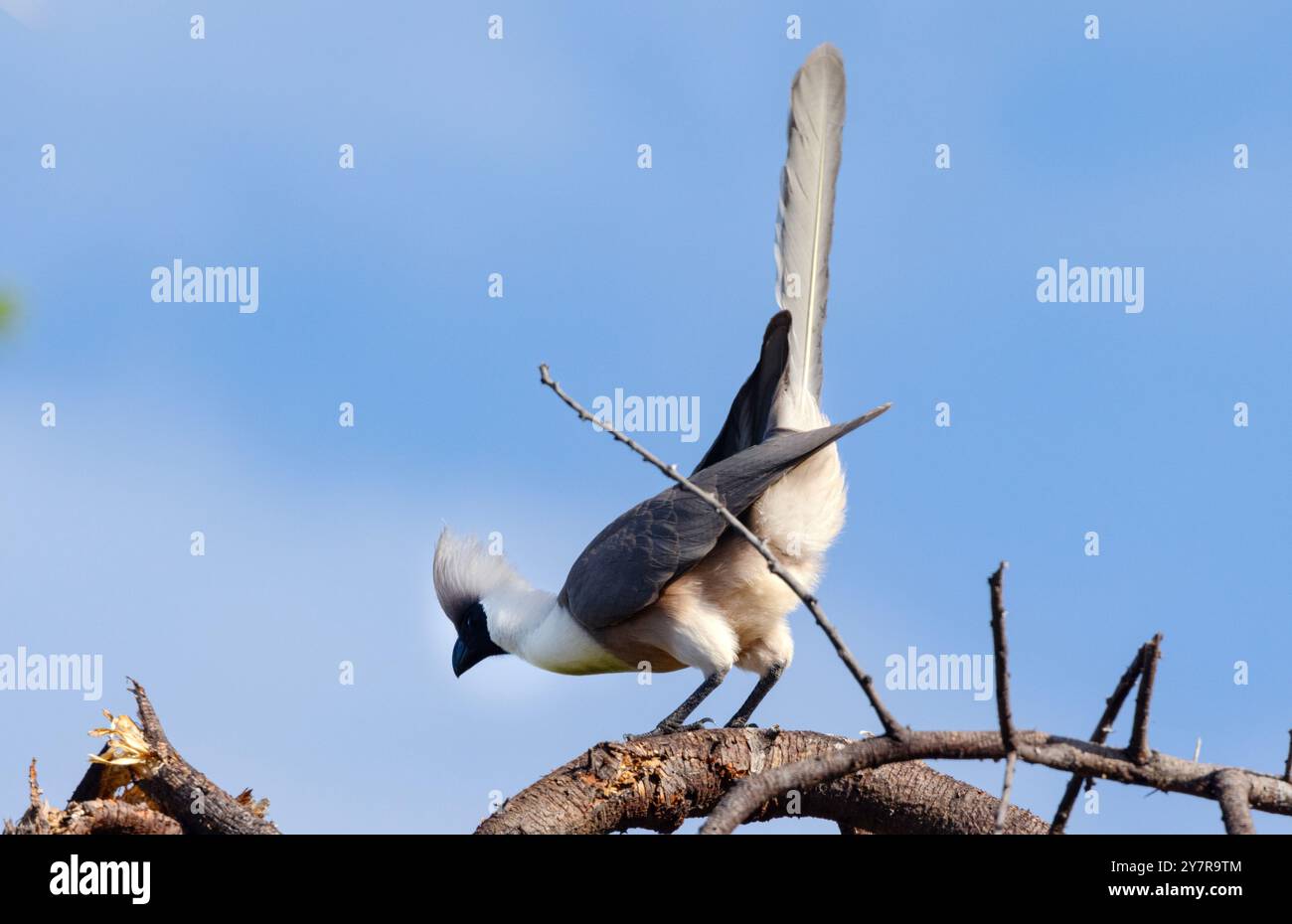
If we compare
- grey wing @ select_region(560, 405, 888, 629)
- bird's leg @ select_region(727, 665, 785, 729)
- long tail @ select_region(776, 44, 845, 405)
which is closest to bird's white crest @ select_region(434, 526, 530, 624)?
grey wing @ select_region(560, 405, 888, 629)

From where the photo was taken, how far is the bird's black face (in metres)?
6.03

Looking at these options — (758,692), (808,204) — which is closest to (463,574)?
(758,692)

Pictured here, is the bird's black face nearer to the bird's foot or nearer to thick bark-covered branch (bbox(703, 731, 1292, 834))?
the bird's foot

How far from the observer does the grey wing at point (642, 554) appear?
4.73 m

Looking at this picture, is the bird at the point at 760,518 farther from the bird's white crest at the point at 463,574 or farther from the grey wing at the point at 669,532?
the bird's white crest at the point at 463,574

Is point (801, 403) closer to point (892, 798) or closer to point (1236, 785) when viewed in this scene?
point (892, 798)

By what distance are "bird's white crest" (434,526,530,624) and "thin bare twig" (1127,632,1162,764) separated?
3797mm

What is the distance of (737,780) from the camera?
3.90 m

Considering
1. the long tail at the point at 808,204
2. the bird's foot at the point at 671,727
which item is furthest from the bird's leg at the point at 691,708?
the long tail at the point at 808,204

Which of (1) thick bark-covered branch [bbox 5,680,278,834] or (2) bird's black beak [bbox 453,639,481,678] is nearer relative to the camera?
(1) thick bark-covered branch [bbox 5,680,278,834]

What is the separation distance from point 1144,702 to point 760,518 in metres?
2.49

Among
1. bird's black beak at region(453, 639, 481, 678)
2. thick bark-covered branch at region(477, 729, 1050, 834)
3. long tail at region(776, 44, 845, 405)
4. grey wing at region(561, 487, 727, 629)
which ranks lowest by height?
thick bark-covered branch at region(477, 729, 1050, 834)

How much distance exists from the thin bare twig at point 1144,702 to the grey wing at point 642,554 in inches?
87.5
